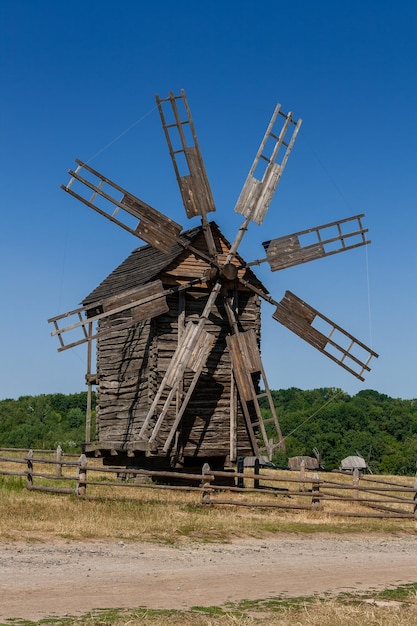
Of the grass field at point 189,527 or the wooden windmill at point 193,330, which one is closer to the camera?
the grass field at point 189,527

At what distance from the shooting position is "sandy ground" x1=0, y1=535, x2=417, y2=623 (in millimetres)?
10648

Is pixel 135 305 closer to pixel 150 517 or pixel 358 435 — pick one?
pixel 150 517

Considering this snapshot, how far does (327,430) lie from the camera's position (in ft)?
261

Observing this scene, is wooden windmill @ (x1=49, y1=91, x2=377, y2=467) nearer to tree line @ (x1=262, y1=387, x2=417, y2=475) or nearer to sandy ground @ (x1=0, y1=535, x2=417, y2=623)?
sandy ground @ (x1=0, y1=535, x2=417, y2=623)

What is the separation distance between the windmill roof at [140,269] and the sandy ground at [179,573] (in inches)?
364

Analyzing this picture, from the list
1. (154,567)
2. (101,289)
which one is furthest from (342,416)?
(154,567)

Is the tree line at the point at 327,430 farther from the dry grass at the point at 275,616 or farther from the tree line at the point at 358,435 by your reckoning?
the dry grass at the point at 275,616

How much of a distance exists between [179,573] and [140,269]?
14192 mm

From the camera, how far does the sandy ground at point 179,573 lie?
10.6 m

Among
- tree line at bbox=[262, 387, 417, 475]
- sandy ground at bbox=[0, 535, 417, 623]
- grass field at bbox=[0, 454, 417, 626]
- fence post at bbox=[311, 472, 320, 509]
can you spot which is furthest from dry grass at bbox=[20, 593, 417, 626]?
tree line at bbox=[262, 387, 417, 475]

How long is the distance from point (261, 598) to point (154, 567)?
2.55 m

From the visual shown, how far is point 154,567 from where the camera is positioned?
1325 cm

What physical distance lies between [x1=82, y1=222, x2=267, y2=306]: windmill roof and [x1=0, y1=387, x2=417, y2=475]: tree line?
134 ft

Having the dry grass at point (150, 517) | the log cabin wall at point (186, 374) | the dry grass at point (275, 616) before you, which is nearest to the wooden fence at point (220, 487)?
the dry grass at point (150, 517)
